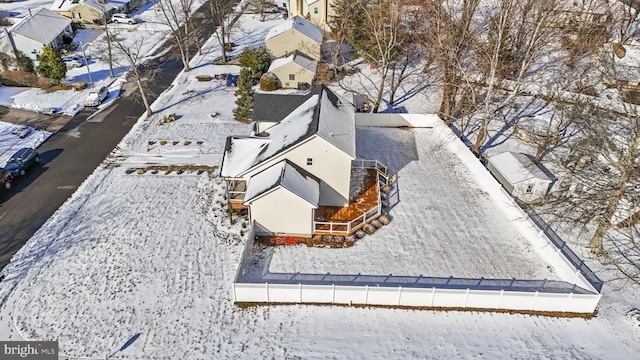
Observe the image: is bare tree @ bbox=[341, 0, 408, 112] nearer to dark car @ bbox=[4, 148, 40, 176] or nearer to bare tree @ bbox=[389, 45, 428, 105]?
bare tree @ bbox=[389, 45, 428, 105]

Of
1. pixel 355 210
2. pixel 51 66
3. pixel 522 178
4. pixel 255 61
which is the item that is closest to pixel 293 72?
pixel 255 61

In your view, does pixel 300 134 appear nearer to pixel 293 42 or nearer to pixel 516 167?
pixel 516 167

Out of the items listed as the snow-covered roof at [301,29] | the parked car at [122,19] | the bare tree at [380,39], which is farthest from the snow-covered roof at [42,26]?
→ the bare tree at [380,39]

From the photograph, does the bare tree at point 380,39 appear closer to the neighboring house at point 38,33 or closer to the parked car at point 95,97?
the parked car at point 95,97

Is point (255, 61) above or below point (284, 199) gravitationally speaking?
above

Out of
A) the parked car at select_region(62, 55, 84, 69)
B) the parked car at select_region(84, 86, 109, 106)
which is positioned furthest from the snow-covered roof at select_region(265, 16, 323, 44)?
the parked car at select_region(62, 55, 84, 69)
